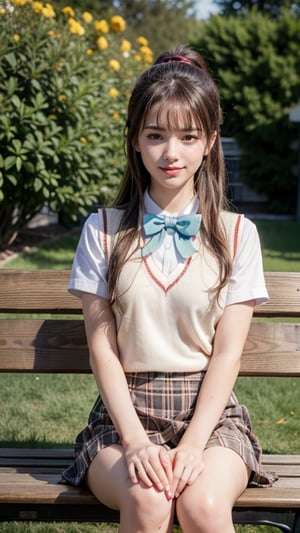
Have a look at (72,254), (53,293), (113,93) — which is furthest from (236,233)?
(72,254)

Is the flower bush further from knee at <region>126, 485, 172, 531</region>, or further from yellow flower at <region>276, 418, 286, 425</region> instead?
knee at <region>126, 485, 172, 531</region>

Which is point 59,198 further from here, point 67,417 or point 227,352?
point 227,352

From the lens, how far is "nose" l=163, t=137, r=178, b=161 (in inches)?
97.3

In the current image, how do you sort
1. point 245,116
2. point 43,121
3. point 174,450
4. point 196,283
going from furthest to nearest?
point 245,116
point 43,121
point 196,283
point 174,450

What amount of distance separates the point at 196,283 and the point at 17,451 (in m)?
0.92

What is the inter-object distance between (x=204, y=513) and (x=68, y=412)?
231 centimetres

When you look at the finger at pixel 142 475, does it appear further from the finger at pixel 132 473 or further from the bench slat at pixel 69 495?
the bench slat at pixel 69 495

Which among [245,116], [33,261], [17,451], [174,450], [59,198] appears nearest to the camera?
[174,450]

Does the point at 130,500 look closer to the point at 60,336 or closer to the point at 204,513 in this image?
the point at 204,513

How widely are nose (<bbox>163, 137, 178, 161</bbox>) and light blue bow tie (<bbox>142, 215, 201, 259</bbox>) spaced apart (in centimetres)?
20

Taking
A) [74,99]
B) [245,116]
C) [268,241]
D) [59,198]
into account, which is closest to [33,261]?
[59,198]

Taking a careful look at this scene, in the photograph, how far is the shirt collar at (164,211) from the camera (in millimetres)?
2646

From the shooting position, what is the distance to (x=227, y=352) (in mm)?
2490

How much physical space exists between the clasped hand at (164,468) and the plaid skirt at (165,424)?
0.17 meters
